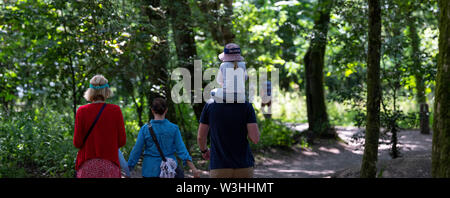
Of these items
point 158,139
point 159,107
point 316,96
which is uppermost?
point 316,96

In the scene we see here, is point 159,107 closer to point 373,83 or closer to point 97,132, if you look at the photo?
point 97,132

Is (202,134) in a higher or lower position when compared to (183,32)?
lower

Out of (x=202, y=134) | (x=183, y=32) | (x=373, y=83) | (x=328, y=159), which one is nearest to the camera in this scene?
(x=202, y=134)

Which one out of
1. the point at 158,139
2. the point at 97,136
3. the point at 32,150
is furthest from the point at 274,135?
the point at 97,136

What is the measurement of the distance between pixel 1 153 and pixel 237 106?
531 centimetres

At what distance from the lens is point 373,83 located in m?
8.06

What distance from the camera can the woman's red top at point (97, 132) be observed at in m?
4.90

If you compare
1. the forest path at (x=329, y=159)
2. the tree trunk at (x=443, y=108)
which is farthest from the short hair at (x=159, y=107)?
the forest path at (x=329, y=159)

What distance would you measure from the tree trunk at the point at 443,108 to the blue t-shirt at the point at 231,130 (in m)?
1.89

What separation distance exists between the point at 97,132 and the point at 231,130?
4.28 feet

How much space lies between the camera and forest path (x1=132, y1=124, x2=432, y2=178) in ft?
33.3

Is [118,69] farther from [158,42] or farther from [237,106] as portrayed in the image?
[237,106]

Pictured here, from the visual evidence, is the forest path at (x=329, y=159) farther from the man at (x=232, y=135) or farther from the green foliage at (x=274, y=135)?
the man at (x=232, y=135)
